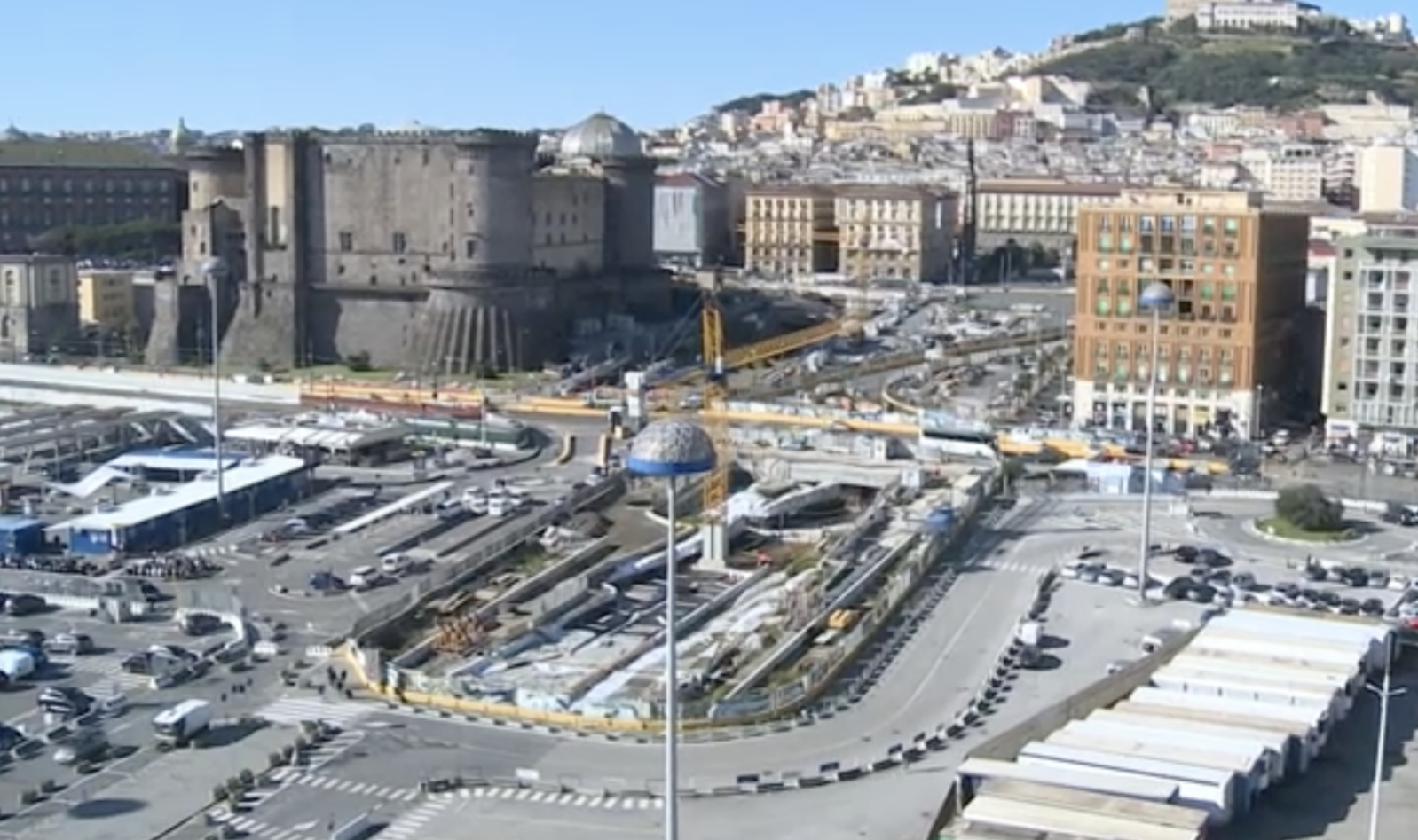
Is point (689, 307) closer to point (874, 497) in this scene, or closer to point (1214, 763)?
point (874, 497)

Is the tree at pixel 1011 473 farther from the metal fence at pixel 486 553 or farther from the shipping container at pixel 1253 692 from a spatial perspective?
the shipping container at pixel 1253 692

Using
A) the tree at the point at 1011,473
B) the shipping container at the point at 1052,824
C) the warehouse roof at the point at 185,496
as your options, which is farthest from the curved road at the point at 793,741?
the warehouse roof at the point at 185,496

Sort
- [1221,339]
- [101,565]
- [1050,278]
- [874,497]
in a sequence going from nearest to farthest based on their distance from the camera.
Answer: [101,565] → [874,497] → [1221,339] → [1050,278]

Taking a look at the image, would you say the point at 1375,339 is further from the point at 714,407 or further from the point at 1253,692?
the point at 1253,692

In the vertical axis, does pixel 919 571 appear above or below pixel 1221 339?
below

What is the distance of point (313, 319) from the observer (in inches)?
1893

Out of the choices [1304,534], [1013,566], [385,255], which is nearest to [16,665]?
[1013,566]

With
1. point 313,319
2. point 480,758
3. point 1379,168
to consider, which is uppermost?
point 1379,168

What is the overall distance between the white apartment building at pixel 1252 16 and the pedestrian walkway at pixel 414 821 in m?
141

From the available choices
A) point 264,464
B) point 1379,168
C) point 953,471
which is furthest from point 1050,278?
point 264,464

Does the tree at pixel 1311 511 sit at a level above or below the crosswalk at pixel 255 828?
above

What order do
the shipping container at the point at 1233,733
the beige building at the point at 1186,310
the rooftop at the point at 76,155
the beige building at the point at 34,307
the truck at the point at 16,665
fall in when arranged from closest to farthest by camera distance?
the shipping container at the point at 1233,733 → the truck at the point at 16,665 → the beige building at the point at 1186,310 → the beige building at the point at 34,307 → the rooftop at the point at 76,155

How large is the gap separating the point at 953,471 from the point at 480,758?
1614 centimetres

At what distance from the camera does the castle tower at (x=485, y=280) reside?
45.2 m
